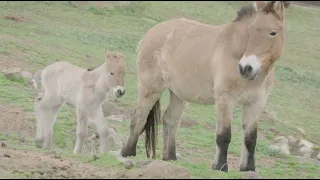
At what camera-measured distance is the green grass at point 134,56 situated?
12.5 m

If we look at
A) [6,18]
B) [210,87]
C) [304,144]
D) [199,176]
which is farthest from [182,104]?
[6,18]

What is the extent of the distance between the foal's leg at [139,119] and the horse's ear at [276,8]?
2449 mm

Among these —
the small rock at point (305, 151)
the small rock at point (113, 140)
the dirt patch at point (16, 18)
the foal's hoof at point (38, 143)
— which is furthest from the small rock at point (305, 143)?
the dirt patch at point (16, 18)

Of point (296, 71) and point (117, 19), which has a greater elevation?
point (117, 19)

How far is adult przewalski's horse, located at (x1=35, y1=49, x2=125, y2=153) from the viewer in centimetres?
1046

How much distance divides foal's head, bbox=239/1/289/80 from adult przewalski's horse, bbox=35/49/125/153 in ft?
7.71

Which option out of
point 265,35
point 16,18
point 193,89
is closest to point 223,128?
point 193,89

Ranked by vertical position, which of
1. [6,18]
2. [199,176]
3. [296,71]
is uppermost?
[6,18]

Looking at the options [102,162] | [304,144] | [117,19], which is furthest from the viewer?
[117,19]

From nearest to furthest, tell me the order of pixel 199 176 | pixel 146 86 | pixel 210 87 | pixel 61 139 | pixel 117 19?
pixel 199 176 → pixel 210 87 → pixel 146 86 → pixel 61 139 → pixel 117 19

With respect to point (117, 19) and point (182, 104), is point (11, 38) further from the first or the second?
point (182, 104)

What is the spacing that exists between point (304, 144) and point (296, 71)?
23.5 feet

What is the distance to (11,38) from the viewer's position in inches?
784

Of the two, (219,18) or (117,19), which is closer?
(117,19)
